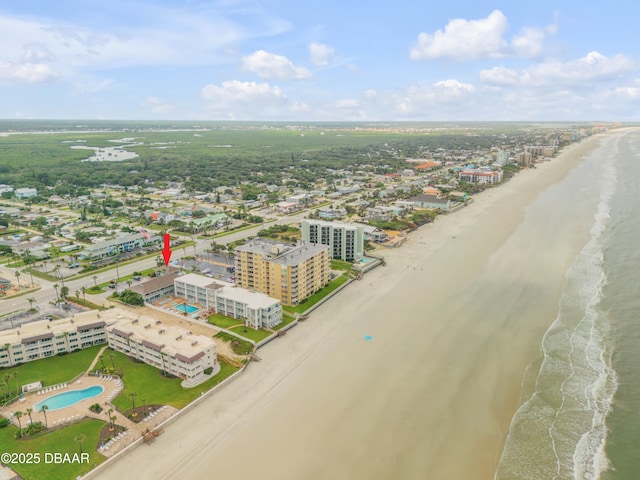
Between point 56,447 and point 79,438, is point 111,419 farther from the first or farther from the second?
point 56,447

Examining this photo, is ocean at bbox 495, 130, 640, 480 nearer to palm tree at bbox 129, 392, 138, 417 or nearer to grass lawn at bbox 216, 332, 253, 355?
grass lawn at bbox 216, 332, 253, 355

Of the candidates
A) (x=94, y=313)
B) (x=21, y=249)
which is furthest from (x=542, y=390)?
(x=21, y=249)

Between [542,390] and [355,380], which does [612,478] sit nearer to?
[542,390]

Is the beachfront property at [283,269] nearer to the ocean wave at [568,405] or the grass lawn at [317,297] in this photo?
the grass lawn at [317,297]

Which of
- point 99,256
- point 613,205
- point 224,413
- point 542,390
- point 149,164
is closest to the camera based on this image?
point 224,413

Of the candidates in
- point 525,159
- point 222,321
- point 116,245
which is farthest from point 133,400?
point 525,159
